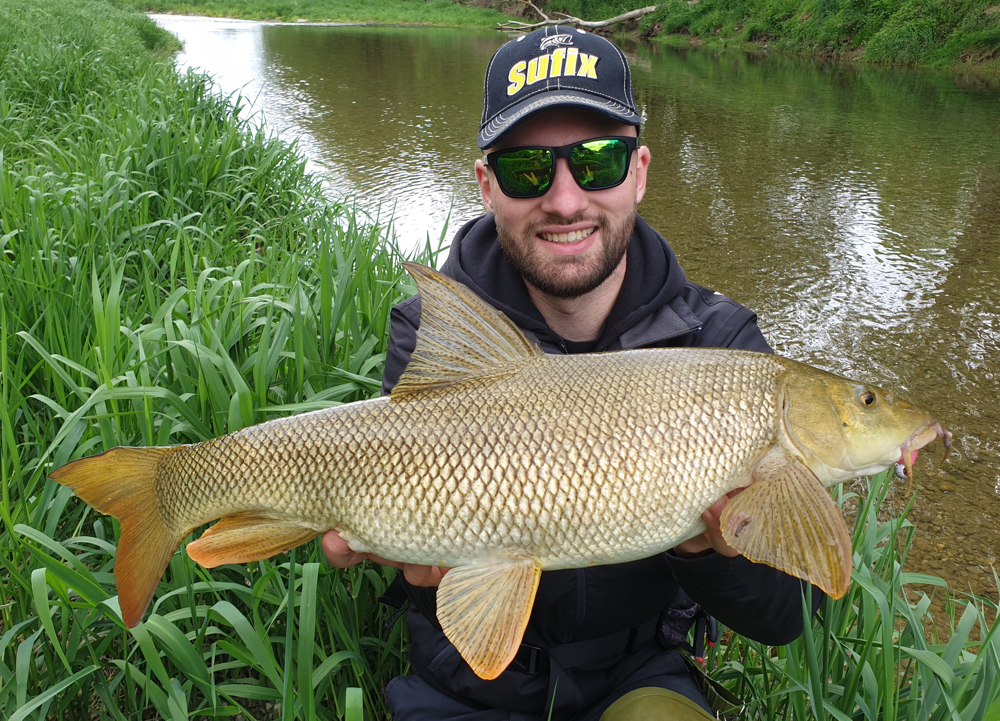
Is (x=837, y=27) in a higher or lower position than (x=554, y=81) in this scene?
higher

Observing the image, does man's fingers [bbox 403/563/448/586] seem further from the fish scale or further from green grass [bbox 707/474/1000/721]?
green grass [bbox 707/474/1000/721]

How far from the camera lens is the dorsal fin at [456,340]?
163 centimetres

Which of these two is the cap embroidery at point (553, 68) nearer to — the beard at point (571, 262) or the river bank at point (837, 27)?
the beard at point (571, 262)

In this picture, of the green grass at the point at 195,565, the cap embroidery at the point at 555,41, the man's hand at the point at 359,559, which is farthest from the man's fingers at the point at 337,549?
the cap embroidery at the point at 555,41

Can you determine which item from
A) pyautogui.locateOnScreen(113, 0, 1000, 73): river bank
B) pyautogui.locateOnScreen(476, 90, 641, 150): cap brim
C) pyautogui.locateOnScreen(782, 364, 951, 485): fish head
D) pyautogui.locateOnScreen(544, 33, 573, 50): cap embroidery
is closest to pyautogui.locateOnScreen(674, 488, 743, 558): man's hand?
pyautogui.locateOnScreen(782, 364, 951, 485): fish head

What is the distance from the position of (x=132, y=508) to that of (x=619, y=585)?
1.18m

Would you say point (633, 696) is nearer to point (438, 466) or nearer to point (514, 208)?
point (438, 466)

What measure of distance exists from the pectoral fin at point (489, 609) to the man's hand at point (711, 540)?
14.7 inches

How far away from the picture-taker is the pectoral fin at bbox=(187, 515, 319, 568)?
1.60 m

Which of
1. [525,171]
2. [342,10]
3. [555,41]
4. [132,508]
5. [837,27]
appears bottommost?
[132,508]

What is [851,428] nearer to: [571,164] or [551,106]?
[571,164]

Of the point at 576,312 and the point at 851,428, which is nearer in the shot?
the point at 851,428

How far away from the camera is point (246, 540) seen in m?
1.60

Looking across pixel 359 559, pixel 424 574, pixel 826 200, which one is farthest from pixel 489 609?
pixel 826 200
